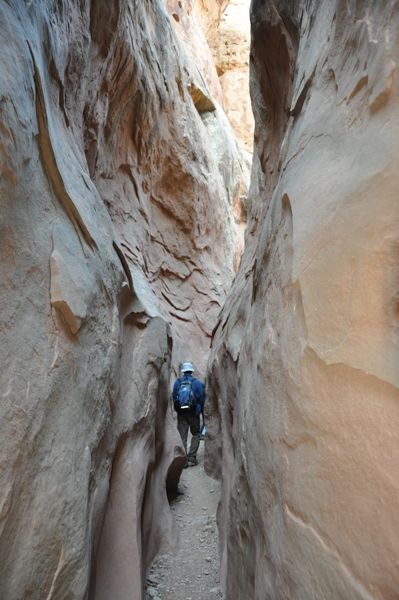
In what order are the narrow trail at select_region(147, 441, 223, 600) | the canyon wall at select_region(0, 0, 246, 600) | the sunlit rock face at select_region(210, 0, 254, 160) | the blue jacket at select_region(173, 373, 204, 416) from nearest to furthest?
the canyon wall at select_region(0, 0, 246, 600) < the narrow trail at select_region(147, 441, 223, 600) < the blue jacket at select_region(173, 373, 204, 416) < the sunlit rock face at select_region(210, 0, 254, 160)

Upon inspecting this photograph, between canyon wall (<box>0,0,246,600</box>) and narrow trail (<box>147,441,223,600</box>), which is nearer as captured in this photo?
canyon wall (<box>0,0,246,600</box>)

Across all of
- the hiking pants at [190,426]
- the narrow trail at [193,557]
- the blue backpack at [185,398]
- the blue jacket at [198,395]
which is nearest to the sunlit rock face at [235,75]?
the blue jacket at [198,395]

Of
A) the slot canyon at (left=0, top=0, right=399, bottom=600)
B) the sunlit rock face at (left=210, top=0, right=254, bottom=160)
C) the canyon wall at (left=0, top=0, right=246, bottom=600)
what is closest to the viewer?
the slot canyon at (left=0, top=0, right=399, bottom=600)

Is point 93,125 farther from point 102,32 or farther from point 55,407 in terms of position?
point 55,407

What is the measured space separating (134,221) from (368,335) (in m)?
6.93

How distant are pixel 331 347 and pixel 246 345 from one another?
1838 millimetres

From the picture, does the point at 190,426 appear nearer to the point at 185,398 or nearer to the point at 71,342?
the point at 185,398

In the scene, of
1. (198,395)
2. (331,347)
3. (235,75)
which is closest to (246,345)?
(331,347)

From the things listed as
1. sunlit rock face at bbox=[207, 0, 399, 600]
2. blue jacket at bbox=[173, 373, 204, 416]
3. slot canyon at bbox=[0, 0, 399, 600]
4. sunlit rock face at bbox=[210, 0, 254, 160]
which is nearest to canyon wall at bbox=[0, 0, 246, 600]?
slot canyon at bbox=[0, 0, 399, 600]

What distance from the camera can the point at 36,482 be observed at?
228 cm

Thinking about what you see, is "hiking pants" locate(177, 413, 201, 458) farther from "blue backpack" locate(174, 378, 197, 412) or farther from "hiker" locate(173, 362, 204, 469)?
"blue backpack" locate(174, 378, 197, 412)

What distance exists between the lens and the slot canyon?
1.60 meters

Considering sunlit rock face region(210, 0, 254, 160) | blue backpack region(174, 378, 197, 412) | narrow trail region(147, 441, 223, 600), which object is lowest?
narrow trail region(147, 441, 223, 600)

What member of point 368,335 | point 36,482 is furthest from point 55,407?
point 368,335
